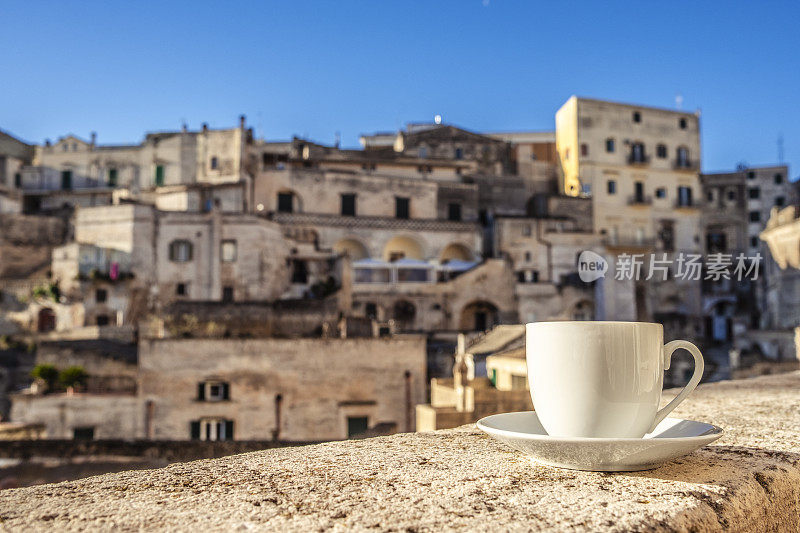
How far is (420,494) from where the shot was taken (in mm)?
1581

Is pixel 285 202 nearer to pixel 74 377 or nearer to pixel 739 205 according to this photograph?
pixel 74 377

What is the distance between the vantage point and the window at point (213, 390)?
19875mm

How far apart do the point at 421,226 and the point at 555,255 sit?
25.4 ft

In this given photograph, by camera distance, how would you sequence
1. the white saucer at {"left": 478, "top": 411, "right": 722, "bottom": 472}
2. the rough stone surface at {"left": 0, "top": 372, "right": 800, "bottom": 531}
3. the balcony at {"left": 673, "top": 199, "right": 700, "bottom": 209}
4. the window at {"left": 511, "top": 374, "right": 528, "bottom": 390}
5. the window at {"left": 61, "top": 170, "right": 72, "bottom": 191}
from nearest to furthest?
1. the rough stone surface at {"left": 0, "top": 372, "right": 800, "bottom": 531}
2. the white saucer at {"left": 478, "top": 411, "right": 722, "bottom": 472}
3. the window at {"left": 511, "top": 374, "right": 528, "bottom": 390}
4. the balcony at {"left": 673, "top": 199, "right": 700, "bottom": 209}
5. the window at {"left": 61, "top": 170, "right": 72, "bottom": 191}

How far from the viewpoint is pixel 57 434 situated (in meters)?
19.2

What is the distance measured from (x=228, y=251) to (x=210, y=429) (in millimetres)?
14970

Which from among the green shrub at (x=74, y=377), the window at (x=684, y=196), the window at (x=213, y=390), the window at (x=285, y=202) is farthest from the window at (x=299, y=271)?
the window at (x=684, y=196)

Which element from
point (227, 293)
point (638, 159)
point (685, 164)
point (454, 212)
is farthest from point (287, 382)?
point (685, 164)

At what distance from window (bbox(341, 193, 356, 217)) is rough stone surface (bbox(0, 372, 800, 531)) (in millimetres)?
36355

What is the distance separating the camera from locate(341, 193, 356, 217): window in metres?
38.3

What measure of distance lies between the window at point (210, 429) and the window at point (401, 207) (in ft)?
69.9

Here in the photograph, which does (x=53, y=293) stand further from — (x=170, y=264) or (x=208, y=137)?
(x=208, y=137)

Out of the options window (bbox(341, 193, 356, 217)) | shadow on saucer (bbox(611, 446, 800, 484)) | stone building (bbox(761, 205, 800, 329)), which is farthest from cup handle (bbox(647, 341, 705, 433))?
window (bbox(341, 193, 356, 217))

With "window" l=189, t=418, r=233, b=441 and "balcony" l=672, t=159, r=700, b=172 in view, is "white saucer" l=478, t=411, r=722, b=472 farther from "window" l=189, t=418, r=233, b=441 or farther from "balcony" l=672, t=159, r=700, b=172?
"balcony" l=672, t=159, r=700, b=172
